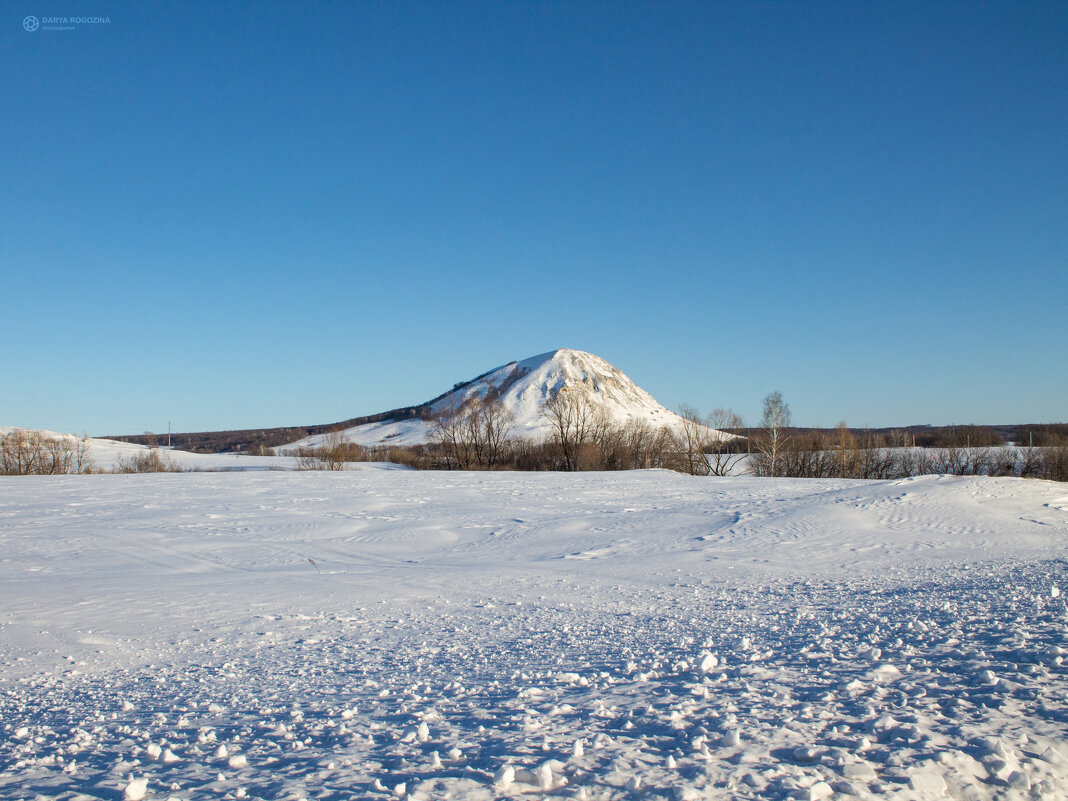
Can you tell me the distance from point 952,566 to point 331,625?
10.7 m

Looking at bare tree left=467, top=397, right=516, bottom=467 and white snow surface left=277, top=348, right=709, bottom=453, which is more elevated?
white snow surface left=277, top=348, right=709, bottom=453

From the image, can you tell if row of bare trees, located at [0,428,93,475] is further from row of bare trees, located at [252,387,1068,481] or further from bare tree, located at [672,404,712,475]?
bare tree, located at [672,404,712,475]

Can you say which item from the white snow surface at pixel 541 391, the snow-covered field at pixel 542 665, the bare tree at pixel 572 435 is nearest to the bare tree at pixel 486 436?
the bare tree at pixel 572 435

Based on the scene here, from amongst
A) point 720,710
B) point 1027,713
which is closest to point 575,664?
point 720,710

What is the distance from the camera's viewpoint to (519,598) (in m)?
9.87

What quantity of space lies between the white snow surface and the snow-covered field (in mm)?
112480

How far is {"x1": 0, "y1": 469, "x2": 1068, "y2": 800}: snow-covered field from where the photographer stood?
3.73 m

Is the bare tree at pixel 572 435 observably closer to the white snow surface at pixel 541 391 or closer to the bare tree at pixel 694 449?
the bare tree at pixel 694 449

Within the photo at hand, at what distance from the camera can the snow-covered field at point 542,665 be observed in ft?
12.2

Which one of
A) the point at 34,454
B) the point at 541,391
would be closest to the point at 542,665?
the point at 34,454

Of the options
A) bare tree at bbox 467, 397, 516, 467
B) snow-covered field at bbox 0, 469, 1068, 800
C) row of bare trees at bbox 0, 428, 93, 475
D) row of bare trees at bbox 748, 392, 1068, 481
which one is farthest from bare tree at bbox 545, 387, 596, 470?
snow-covered field at bbox 0, 469, 1068, 800

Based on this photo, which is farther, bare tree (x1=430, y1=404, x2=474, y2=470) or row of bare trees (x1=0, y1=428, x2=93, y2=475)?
bare tree (x1=430, y1=404, x2=474, y2=470)

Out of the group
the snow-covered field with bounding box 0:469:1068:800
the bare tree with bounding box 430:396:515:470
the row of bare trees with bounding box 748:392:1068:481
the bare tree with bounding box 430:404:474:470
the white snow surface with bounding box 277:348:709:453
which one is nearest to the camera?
the snow-covered field with bounding box 0:469:1068:800

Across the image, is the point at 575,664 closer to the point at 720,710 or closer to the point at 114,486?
the point at 720,710
